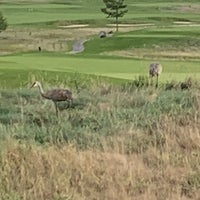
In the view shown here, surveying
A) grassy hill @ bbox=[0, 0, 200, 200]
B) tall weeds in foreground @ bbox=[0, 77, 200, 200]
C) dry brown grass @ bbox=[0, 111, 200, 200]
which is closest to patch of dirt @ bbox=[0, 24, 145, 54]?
grassy hill @ bbox=[0, 0, 200, 200]

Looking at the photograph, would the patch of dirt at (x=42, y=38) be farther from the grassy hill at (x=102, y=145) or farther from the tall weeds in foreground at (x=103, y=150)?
the tall weeds in foreground at (x=103, y=150)

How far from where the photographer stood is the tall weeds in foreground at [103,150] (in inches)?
273

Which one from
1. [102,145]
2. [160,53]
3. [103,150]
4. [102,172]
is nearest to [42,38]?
[160,53]

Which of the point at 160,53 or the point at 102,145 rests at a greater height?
the point at 102,145

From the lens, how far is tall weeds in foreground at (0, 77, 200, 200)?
6945 mm

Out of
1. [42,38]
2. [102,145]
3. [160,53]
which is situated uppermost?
[102,145]

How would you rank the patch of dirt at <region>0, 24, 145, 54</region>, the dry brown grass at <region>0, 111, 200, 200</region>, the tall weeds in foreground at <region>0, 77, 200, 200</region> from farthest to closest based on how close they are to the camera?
the patch of dirt at <region>0, 24, 145, 54</region> < the tall weeds in foreground at <region>0, 77, 200, 200</region> < the dry brown grass at <region>0, 111, 200, 200</region>

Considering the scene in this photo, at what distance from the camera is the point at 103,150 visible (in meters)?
8.21

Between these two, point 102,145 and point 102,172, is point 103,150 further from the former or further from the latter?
point 102,172

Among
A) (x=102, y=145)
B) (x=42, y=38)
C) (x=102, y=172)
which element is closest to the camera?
(x=102, y=172)

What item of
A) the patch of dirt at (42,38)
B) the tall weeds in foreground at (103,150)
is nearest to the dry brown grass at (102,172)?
the tall weeds in foreground at (103,150)

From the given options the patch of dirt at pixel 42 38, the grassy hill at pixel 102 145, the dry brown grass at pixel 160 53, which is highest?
the grassy hill at pixel 102 145

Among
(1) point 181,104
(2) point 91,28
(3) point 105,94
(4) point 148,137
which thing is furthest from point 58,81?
(2) point 91,28

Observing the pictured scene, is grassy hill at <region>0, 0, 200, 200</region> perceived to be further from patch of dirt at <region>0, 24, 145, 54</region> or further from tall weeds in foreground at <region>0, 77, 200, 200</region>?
patch of dirt at <region>0, 24, 145, 54</region>
